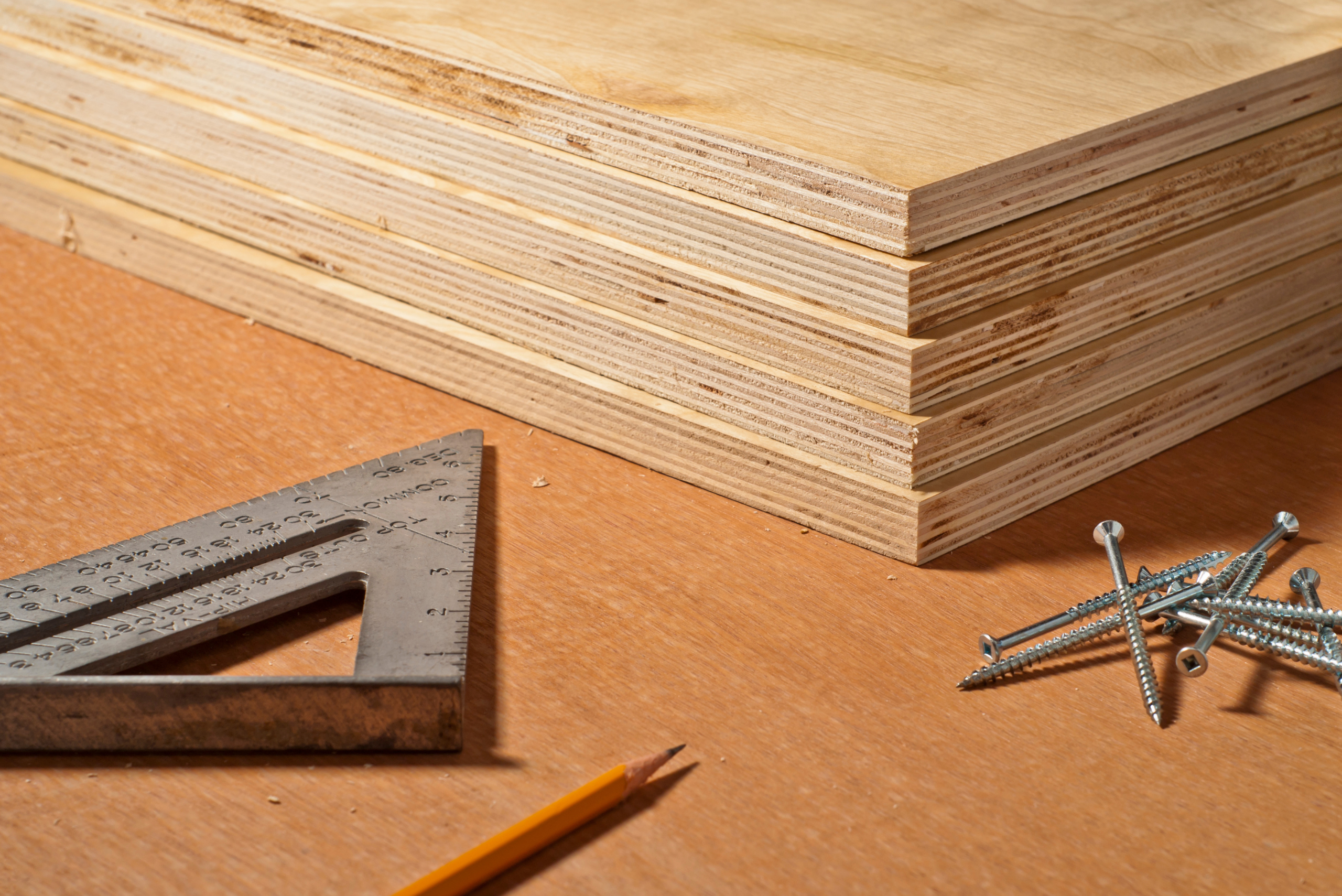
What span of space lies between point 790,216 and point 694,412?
216 millimetres

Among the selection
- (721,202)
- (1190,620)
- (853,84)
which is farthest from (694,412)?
(1190,620)

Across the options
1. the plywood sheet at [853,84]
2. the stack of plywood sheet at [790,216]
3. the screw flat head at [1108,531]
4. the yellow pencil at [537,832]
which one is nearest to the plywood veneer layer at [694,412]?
the stack of plywood sheet at [790,216]

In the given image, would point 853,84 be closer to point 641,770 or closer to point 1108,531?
point 1108,531

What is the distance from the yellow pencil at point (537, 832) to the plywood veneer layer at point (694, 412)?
32cm

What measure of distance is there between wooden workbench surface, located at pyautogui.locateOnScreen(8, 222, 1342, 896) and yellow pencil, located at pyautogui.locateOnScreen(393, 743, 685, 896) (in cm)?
1

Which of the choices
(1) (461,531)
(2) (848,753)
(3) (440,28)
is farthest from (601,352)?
(2) (848,753)

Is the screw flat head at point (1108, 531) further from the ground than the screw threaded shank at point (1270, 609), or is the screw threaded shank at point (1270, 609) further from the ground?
the screw flat head at point (1108, 531)

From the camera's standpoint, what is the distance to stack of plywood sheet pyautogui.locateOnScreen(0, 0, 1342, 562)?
1.04 m

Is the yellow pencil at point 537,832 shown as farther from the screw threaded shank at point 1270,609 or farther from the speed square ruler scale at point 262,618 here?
the screw threaded shank at point 1270,609

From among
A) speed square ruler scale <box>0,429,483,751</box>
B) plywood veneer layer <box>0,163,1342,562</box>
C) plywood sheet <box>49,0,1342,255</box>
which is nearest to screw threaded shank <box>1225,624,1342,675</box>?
plywood veneer layer <box>0,163,1342,562</box>

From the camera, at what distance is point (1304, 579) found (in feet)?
3.29

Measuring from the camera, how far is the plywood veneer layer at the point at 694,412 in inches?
42.8

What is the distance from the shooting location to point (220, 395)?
4.32 feet

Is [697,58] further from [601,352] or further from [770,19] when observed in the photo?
[601,352]
